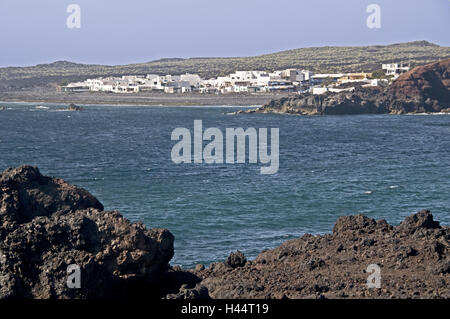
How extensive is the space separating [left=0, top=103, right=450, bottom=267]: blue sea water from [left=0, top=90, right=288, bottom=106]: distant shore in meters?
78.9

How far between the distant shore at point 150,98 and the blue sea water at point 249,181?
78922 millimetres

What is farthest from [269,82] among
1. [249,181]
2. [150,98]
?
[249,181]

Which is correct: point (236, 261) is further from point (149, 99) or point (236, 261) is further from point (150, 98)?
point (150, 98)

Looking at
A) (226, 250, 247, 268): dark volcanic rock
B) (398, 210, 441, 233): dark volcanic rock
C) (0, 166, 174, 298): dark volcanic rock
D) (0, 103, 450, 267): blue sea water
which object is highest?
(0, 166, 174, 298): dark volcanic rock

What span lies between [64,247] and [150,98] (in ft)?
550

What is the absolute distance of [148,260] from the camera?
47.4ft

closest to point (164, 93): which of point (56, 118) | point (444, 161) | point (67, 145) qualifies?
point (56, 118)

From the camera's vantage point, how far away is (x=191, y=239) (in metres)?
28.0

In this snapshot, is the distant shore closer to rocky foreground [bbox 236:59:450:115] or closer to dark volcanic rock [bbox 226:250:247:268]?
rocky foreground [bbox 236:59:450:115]

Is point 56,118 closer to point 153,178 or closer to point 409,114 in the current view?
point 409,114

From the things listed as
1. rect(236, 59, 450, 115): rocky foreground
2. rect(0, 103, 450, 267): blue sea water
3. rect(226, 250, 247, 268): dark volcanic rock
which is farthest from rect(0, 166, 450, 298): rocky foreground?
rect(236, 59, 450, 115): rocky foreground

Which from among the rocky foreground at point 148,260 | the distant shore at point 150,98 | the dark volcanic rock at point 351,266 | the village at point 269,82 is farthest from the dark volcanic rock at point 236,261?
the village at point 269,82

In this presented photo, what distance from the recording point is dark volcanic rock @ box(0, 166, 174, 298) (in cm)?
1319

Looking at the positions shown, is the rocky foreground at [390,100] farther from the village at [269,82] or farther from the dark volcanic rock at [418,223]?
the dark volcanic rock at [418,223]
